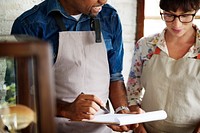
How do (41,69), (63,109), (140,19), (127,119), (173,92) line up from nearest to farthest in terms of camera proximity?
(41,69)
(127,119)
(63,109)
(173,92)
(140,19)

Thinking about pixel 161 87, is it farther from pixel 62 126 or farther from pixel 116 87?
pixel 62 126

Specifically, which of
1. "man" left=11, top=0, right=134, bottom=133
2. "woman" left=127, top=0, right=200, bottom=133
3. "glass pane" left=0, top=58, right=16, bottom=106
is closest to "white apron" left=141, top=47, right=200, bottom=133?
"woman" left=127, top=0, right=200, bottom=133

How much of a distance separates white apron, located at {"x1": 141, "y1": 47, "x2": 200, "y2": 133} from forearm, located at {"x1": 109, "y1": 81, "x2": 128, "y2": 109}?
8cm

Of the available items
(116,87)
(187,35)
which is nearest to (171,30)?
(187,35)

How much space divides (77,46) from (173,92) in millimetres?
344

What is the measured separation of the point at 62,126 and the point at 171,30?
1.56ft

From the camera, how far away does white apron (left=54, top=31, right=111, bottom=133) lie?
39.9 inches

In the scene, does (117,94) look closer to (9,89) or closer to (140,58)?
(140,58)

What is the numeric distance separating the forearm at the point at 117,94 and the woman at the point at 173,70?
0.04 m

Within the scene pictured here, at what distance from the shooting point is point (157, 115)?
2.93ft

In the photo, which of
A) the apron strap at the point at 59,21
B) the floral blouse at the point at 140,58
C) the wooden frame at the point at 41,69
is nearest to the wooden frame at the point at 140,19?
the floral blouse at the point at 140,58

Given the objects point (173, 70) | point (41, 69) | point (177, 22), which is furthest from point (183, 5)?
point (41, 69)

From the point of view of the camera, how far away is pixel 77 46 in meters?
1.05

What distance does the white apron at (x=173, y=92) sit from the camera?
1.04 metres
